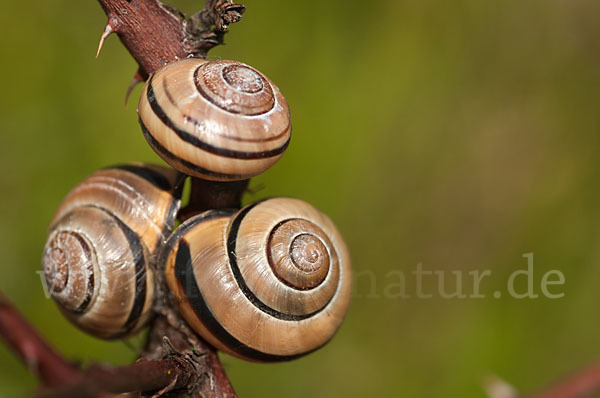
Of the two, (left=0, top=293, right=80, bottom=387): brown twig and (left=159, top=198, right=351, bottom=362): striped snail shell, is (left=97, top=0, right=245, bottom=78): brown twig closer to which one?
(left=159, top=198, right=351, bottom=362): striped snail shell

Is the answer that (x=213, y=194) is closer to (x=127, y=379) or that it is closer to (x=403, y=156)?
(x=127, y=379)

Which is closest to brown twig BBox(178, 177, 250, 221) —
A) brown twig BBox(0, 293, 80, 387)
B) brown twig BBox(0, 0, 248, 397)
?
brown twig BBox(0, 0, 248, 397)

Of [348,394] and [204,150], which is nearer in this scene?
[204,150]

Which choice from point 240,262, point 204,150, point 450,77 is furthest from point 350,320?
point 204,150

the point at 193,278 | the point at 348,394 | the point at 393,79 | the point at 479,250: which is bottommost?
the point at 348,394

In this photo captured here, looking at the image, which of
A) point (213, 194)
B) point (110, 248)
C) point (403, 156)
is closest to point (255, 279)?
point (213, 194)

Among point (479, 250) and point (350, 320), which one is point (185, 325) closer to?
point (350, 320)
